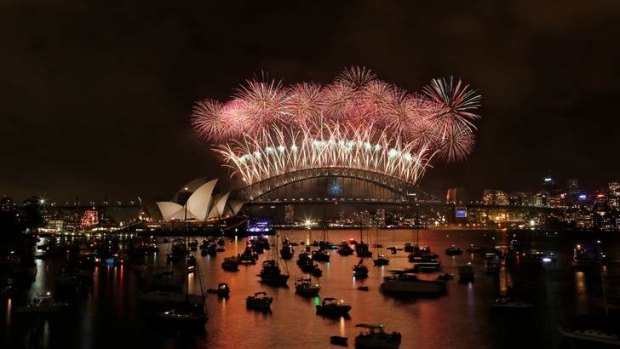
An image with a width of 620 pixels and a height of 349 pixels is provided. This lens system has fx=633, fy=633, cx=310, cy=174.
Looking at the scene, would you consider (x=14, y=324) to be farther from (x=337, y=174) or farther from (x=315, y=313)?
(x=337, y=174)

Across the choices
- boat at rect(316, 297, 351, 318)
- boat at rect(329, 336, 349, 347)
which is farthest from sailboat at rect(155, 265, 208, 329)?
boat at rect(329, 336, 349, 347)

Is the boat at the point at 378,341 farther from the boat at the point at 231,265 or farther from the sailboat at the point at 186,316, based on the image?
the boat at the point at 231,265

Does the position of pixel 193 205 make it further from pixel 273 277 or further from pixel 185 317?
pixel 185 317

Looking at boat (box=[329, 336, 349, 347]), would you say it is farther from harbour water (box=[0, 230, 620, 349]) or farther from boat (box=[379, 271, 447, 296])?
boat (box=[379, 271, 447, 296])

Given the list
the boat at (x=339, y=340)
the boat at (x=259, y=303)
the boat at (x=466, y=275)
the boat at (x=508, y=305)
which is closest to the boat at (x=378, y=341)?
the boat at (x=339, y=340)

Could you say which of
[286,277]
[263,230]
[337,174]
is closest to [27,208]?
[263,230]
